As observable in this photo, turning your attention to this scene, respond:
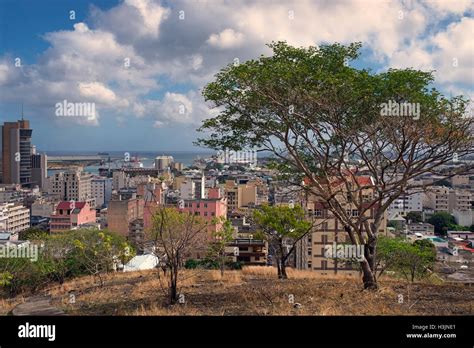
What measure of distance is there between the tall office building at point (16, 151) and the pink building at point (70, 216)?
3.68 m

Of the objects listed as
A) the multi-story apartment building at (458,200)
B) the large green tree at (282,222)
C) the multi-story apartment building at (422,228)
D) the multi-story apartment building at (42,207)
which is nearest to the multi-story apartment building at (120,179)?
the multi-story apartment building at (42,207)

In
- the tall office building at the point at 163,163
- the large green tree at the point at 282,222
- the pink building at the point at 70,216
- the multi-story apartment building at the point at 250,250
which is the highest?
the tall office building at the point at 163,163

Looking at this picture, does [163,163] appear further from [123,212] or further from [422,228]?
[422,228]

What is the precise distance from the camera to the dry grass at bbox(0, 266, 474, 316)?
213 inches

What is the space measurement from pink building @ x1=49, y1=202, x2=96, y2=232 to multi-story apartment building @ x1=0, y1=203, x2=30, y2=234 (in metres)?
2.41

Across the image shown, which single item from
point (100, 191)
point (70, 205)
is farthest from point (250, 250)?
point (100, 191)

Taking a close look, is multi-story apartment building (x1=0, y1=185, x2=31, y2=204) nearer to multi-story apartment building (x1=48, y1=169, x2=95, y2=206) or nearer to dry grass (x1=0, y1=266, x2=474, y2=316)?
multi-story apartment building (x1=48, y1=169, x2=95, y2=206)

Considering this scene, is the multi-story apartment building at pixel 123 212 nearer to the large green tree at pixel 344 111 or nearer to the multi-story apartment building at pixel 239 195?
the multi-story apartment building at pixel 239 195

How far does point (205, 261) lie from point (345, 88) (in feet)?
30.2

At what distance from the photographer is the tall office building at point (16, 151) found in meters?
11.4

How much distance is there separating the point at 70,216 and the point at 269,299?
69.2ft

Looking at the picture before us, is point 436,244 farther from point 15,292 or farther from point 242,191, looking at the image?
point 15,292
